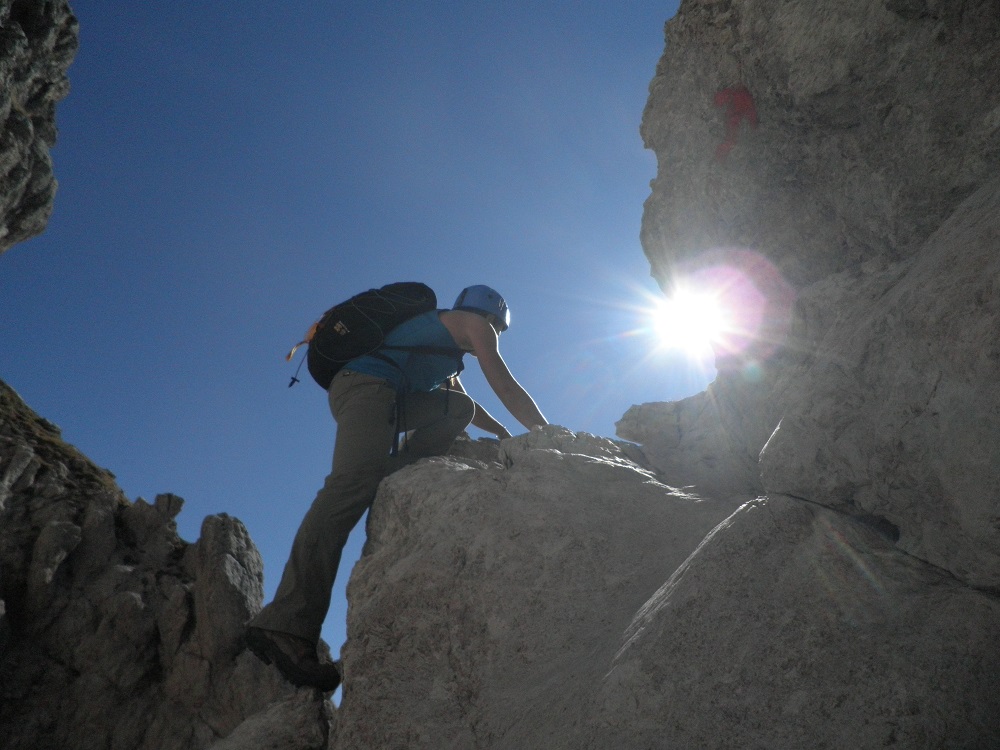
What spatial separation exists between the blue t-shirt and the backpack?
0.19ft

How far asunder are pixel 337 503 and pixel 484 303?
2.68 meters

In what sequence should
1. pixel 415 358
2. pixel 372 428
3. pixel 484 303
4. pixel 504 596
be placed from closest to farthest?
pixel 504 596 < pixel 372 428 < pixel 415 358 < pixel 484 303

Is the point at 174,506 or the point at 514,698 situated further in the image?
the point at 174,506

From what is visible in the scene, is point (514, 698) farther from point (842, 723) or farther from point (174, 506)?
point (174, 506)

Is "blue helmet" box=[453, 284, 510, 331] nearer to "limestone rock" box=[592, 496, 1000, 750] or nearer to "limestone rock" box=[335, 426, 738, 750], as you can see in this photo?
"limestone rock" box=[335, 426, 738, 750]

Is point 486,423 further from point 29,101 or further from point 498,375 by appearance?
point 29,101

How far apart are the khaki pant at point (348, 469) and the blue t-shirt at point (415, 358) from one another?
14 cm

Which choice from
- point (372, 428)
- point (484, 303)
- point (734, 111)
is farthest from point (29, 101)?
point (734, 111)

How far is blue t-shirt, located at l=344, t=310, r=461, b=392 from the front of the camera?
6.69m

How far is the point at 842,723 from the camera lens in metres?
2.31

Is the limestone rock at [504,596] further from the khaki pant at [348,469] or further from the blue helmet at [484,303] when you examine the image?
the blue helmet at [484,303]

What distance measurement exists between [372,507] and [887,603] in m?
4.55

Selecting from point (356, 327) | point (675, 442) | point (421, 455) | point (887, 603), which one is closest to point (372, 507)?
point (421, 455)

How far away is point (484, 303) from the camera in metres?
6.97
